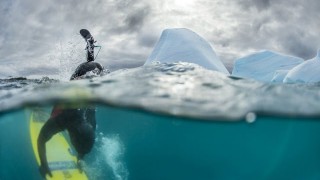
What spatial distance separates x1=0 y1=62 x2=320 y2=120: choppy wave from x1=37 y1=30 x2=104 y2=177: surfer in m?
0.26

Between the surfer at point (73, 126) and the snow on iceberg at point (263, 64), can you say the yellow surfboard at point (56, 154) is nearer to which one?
the surfer at point (73, 126)

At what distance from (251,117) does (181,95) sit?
190 centimetres

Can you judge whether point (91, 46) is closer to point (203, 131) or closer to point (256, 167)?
point (203, 131)

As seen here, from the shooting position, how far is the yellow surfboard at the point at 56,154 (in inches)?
329

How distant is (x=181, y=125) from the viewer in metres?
9.48

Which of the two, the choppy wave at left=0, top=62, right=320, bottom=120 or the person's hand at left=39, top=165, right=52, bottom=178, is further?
the person's hand at left=39, top=165, right=52, bottom=178

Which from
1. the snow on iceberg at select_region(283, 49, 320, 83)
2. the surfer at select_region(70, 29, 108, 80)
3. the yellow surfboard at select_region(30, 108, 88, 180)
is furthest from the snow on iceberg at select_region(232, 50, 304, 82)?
the surfer at select_region(70, 29, 108, 80)

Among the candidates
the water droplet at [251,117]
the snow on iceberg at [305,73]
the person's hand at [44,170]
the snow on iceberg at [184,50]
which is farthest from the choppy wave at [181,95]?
the snow on iceberg at [305,73]

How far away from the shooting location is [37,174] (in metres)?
8.35

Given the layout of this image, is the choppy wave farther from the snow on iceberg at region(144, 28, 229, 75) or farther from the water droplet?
the snow on iceberg at region(144, 28, 229, 75)

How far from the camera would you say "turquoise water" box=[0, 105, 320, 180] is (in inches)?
352

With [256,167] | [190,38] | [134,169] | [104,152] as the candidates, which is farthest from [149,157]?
[190,38]

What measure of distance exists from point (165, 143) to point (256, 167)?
256 cm

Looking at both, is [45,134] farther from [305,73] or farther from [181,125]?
[305,73]
